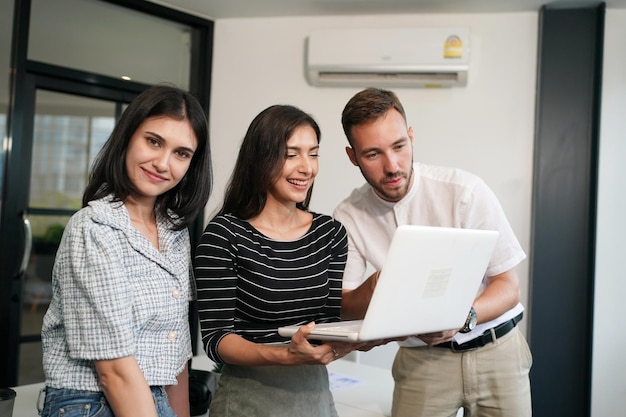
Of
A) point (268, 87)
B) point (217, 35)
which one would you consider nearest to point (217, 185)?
point (268, 87)

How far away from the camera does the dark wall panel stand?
11.2 feet

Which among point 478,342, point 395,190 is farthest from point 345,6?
point 478,342

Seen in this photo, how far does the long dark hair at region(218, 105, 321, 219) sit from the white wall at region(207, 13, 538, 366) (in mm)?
2321

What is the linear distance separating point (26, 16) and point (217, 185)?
143 cm

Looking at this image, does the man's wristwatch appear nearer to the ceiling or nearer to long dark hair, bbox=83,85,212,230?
long dark hair, bbox=83,85,212,230

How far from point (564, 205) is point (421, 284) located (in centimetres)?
253

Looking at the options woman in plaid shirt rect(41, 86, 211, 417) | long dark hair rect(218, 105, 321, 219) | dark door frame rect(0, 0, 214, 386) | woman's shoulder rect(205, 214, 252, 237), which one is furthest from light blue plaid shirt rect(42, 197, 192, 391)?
dark door frame rect(0, 0, 214, 386)

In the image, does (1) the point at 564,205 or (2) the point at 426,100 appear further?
(2) the point at 426,100

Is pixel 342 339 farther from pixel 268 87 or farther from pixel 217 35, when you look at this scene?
pixel 217 35

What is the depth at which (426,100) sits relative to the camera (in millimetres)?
3670

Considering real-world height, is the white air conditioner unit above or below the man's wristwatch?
above

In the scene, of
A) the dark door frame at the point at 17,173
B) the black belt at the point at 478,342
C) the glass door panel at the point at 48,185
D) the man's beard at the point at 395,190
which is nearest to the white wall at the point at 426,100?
the glass door panel at the point at 48,185

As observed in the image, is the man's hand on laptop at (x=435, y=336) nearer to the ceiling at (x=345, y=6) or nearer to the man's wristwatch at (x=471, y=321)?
the man's wristwatch at (x=471, y=321)

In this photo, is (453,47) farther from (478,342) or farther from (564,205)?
(478,342)
